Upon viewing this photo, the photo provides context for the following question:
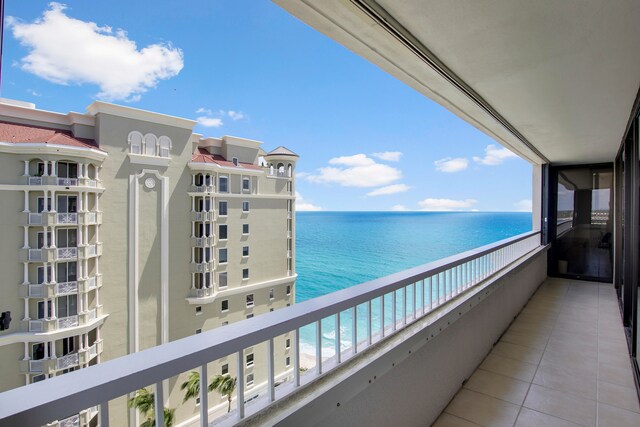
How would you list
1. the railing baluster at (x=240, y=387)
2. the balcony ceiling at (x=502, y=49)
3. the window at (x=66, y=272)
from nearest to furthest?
the railing baluster at (x=240, y=387) < the balcony ceiling at (x=502, y=49) < the window at (x=66, y=272)

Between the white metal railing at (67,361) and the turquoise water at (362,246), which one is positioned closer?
the white metal railing at (67,361)

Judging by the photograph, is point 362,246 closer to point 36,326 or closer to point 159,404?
point 36,326

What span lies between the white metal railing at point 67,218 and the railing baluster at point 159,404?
257cm

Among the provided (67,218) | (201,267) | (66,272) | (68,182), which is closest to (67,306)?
(66,272)

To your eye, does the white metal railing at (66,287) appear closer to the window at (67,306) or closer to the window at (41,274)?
the window at (67,306)

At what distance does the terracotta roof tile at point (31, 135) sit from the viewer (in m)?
2.24

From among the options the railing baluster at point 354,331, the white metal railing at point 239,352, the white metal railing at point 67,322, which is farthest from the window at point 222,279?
the railing baluster at point 354,331

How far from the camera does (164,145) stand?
11.1ft

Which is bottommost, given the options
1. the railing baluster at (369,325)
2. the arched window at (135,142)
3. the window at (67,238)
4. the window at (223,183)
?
the railing baluster at (369,325)

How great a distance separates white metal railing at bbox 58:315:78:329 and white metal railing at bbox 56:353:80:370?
30 centimetres

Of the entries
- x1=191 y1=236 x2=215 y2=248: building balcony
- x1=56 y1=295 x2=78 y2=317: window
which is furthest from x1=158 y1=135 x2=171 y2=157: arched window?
x1=56 y1=295 x2=78 y2=317: window

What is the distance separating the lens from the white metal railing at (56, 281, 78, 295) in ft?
8.75

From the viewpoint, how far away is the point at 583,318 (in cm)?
322

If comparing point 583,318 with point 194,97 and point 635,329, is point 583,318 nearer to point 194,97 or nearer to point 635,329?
point 635,329
